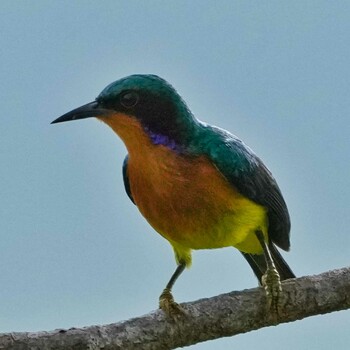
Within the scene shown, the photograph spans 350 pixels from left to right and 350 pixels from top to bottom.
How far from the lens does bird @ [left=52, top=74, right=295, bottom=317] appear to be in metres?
6.89

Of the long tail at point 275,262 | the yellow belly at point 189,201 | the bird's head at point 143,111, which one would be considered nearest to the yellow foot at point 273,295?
the yellow belly at point 189,201

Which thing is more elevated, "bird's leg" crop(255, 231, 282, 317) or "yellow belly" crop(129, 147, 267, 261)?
"yellow belly" crop(129, 147, 267, 261)

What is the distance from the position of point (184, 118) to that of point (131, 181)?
681 millimetres

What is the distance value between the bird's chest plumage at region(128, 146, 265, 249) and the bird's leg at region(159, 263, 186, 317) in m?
0.48

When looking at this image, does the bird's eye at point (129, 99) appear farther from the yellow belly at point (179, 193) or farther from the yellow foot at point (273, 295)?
the yellow foot at point (273, 295)

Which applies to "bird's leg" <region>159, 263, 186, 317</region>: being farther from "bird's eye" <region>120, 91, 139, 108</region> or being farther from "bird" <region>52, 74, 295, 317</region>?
"bird's eye" <region>120, 91, 139, 108</region>

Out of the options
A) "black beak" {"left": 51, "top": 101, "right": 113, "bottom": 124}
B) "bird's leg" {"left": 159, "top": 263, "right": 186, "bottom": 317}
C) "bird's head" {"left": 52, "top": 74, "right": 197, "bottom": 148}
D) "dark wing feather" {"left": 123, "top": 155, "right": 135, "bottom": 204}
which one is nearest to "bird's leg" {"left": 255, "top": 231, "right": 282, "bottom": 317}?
"bird's leg" {"left": 159, "top": 263, "right": 186, "bottom": 317}

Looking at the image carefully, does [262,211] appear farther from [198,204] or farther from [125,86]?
[125,86]

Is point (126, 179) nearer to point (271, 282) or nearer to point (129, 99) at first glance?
point (129, 99)

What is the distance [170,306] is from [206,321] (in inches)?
12.5

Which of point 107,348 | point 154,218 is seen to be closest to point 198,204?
point 154,218

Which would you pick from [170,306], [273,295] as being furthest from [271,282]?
[170,306]

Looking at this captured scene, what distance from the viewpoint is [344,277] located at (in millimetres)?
6906

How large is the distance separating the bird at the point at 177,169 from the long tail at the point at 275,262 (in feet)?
2.60
